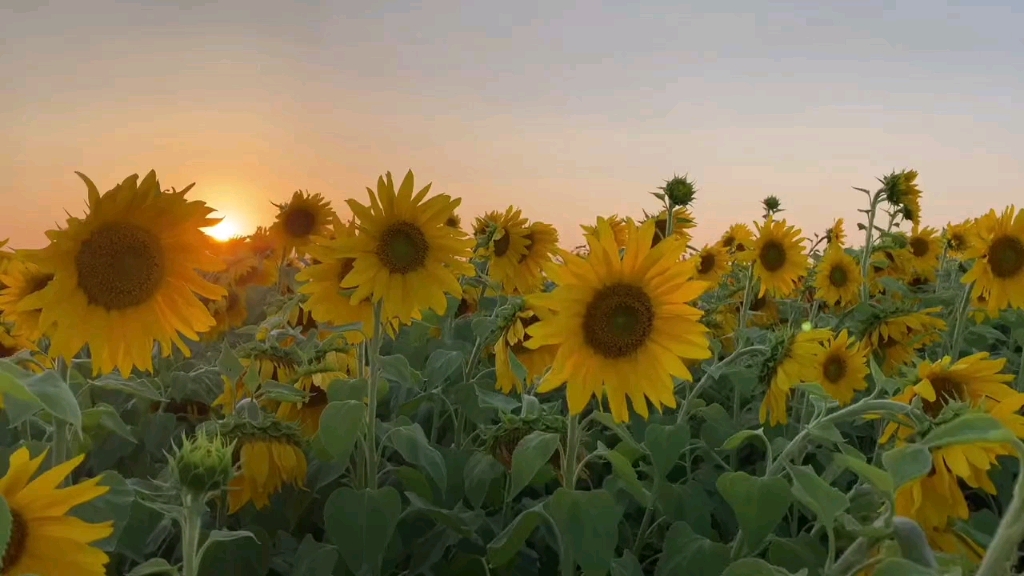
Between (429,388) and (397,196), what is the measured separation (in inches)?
34.9

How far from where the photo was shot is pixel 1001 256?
12.2ft

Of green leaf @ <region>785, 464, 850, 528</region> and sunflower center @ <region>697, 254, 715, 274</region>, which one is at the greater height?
sunflower center @ <region>697, 254, 715, 274</region>

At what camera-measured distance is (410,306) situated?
2162mm

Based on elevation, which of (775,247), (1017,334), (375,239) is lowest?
(375,239)

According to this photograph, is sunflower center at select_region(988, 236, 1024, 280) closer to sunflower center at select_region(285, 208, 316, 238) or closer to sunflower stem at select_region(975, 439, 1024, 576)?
sunflower stem at select_region(975, 439, 1024, 576)

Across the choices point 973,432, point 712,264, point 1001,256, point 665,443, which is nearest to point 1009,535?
point 973,432

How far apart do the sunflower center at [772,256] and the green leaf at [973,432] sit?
3665 millimetres

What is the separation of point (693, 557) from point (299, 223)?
297 centimetres

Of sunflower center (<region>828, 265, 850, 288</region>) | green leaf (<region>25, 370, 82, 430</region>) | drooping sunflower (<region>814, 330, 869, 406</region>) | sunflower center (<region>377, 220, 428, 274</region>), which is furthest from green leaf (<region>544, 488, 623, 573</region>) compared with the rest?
sunflower center (<region>828, 265, 850, 288</region>)

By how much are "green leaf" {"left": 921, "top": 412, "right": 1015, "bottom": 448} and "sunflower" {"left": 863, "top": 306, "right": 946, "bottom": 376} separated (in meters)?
2.45

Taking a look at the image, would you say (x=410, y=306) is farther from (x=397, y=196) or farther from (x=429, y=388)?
(x=429, y=388)

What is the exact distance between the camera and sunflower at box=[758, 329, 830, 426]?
2.59 metres

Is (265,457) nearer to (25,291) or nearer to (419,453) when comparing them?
(419,453)

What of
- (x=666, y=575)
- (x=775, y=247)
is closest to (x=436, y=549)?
(x=666, y=575)
